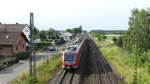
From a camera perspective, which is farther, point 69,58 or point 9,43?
point 9,43

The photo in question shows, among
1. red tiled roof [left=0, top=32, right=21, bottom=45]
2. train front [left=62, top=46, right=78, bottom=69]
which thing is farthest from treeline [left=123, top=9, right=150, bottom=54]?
red tiled roof [left=0, top=32, right=21, bottom=45]

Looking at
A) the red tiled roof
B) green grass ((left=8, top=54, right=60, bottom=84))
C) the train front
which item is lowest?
green grass ((left=8, top=54, right=60, bottom=84))

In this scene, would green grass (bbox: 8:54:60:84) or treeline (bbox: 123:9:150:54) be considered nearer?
green grass (bbox: 8:54:60:84)

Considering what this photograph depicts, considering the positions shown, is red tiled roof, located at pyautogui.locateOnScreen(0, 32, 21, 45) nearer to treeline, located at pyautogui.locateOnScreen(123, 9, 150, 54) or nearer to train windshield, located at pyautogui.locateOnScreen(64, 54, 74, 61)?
train windshield, located at pyautogui.locateOnScreen(64, 54, 74, 61)

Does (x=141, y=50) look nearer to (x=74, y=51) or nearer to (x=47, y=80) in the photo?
(x=74, y=51)

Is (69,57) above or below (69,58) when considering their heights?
above

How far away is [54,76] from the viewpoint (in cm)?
2444

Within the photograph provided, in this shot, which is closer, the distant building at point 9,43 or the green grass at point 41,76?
the green grass at point 41,76

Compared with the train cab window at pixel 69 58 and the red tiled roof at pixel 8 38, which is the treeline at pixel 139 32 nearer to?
the train cab window at pixel 69 58

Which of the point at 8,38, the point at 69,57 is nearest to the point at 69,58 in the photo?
the point at 69,57

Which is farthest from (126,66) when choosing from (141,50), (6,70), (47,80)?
(6,70)

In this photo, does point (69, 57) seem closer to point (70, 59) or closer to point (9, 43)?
point (70, 59)

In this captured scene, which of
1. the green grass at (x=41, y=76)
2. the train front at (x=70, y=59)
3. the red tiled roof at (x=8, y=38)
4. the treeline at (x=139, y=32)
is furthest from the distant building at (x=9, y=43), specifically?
the treeline at (x=139, y=32)

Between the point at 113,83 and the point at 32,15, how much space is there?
8.86 metres
